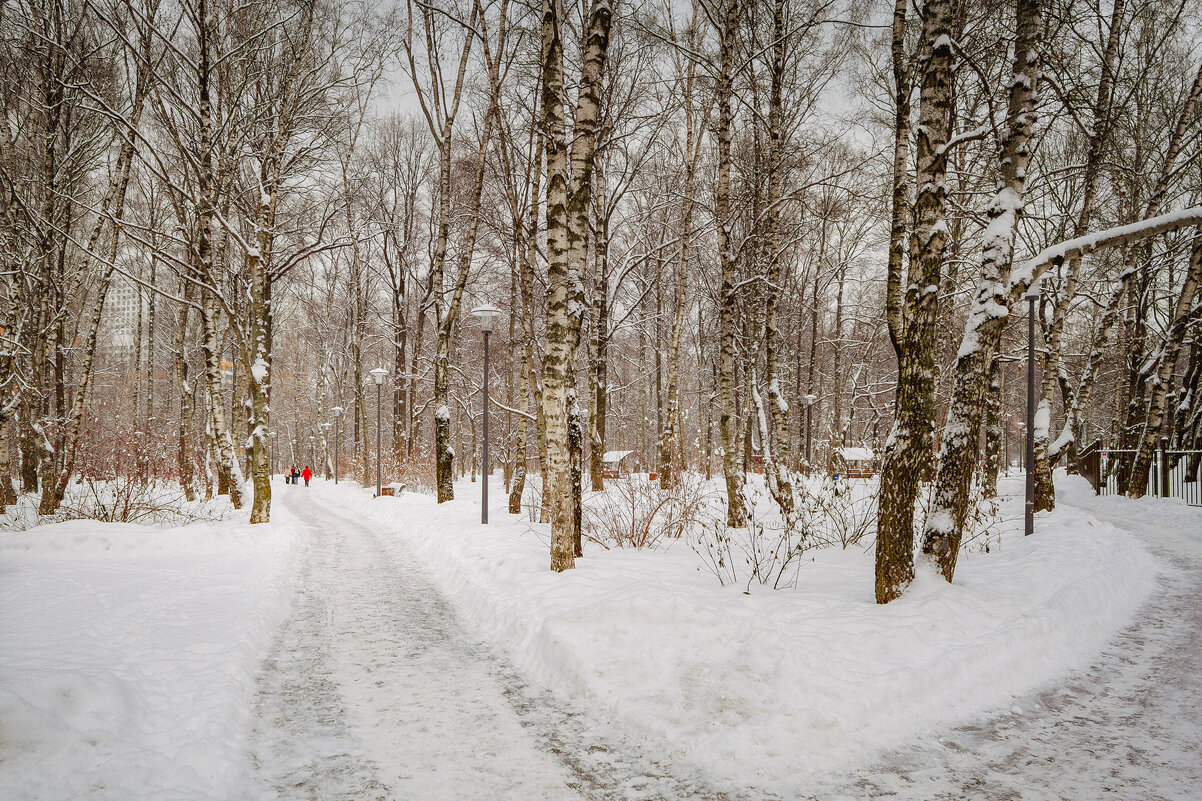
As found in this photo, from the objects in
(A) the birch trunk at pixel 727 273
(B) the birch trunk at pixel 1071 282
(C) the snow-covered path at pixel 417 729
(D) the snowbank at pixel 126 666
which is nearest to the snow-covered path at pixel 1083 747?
(C) the snow-covered path at pixel 417 729

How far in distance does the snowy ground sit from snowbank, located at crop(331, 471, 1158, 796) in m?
0.02

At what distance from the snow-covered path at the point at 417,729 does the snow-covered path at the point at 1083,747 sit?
1.37 metres

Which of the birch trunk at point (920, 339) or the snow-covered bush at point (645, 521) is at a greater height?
the birch trunk at point (920, 339)

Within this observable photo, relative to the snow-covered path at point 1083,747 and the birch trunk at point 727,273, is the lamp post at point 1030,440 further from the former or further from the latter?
the snow-covered path at point 1083,747

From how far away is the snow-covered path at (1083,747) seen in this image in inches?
137

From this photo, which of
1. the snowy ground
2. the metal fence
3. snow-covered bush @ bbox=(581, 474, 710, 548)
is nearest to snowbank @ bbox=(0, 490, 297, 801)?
the snowy ground

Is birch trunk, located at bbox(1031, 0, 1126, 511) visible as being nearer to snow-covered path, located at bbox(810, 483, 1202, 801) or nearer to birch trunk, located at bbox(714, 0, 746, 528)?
birch trunk, located at bbox(714, 0, 746, 528)

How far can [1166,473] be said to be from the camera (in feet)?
54.9

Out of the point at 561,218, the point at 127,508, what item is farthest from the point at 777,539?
the point at 127,508

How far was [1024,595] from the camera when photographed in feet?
A: 21.0

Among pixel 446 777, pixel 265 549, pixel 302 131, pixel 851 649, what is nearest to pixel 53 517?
pixel 265 549

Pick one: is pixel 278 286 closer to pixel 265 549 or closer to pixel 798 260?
pixel 265 549

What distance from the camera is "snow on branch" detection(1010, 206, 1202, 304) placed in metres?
6.25

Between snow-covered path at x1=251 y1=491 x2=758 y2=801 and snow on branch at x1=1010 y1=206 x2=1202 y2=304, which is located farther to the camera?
snow on branch at x1=1010 y1=206 x2=1202 y2=304
